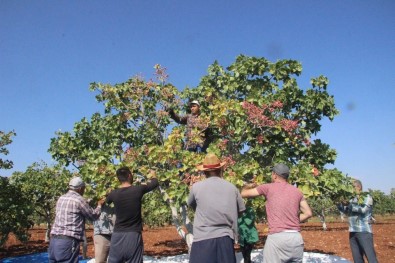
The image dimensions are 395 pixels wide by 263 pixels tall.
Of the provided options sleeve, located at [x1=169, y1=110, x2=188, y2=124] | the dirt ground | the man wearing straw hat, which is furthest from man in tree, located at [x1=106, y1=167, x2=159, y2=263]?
the dirt ground

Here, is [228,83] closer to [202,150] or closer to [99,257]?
[202,150]

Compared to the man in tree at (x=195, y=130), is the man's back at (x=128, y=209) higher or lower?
lower

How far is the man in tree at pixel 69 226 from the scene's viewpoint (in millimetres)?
5406

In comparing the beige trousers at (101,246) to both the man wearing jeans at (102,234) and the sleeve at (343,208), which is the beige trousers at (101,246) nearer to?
the man wearing jeans at (102,234)

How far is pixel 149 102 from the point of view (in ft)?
29.2

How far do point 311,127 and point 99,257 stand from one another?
20.0 ft

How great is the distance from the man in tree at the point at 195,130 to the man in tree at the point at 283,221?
331 cm

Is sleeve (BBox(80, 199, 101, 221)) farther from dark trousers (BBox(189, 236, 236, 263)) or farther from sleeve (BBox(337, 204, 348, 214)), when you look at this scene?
sleeve (BBox(337, 204, 348, 214))

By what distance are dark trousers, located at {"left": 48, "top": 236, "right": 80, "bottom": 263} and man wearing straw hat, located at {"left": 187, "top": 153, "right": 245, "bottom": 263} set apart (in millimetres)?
2470

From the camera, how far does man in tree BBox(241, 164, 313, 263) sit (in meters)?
4.49

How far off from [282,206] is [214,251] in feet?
4.16

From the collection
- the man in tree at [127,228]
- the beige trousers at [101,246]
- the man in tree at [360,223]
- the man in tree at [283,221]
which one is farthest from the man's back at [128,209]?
the man in tree at [360,223]

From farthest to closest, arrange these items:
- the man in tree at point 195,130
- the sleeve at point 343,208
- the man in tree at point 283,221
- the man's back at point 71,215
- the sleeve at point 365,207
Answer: the man in tree at point 195,130 → the sleeve at point 343,208 → the sleeve at point 365,207 → the man's back at point 71,215 → the man in tree at point 283,221

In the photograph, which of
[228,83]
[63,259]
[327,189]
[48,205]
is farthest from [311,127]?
[48,205]
